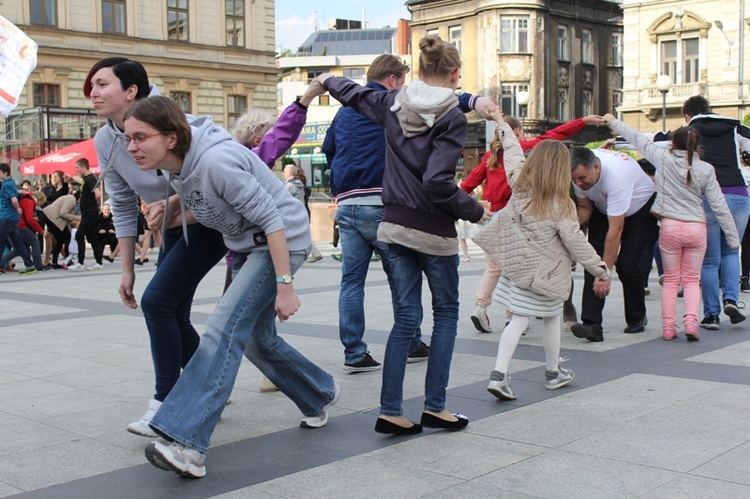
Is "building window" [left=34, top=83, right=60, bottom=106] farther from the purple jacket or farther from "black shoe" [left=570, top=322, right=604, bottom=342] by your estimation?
the purple jacket

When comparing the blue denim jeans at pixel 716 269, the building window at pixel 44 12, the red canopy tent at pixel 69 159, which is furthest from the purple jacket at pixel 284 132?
the building window at pixel 44 12

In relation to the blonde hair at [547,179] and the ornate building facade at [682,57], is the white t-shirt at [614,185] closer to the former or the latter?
the blonde hair at [547,179]

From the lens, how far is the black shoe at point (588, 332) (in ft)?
22.9

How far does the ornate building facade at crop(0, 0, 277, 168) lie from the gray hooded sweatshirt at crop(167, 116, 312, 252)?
102 feet

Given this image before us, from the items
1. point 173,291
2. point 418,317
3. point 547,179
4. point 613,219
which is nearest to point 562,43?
point 613,219

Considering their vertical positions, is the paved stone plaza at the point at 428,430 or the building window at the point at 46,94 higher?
the building window at the point at 46,94

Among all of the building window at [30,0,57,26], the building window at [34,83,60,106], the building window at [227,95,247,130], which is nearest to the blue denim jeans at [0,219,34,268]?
the building window at [34,83,60,106]

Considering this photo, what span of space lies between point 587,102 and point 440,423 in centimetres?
5385

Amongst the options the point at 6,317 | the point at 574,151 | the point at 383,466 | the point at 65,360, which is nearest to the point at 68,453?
the point at 383,466

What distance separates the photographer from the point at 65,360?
261 inches

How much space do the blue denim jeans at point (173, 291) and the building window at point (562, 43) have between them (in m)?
51.5

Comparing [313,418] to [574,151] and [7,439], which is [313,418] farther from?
[574,151]

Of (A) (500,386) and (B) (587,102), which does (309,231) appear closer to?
(A) (500,386)

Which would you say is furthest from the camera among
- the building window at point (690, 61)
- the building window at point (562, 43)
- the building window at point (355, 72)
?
the building window at point (355, 72)
